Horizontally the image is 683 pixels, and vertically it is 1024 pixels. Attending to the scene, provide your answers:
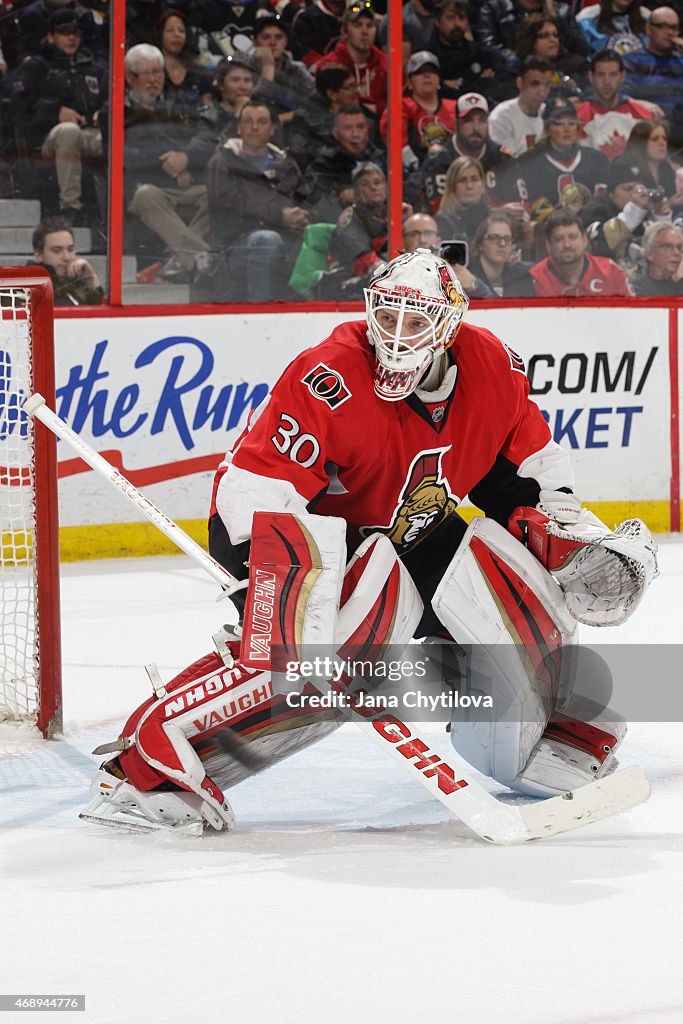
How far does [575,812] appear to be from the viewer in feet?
6.73

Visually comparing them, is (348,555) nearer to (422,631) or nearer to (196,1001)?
(422,631)

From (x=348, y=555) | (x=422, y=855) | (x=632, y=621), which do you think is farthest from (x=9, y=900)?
(x=632, y=621)

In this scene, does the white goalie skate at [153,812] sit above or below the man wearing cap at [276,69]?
below

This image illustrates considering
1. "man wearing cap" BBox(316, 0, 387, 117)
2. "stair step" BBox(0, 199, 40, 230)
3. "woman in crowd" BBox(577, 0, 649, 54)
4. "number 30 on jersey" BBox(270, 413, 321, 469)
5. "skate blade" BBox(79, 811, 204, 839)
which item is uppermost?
"woman in crowd" BBox(577, 0, 649, 54)

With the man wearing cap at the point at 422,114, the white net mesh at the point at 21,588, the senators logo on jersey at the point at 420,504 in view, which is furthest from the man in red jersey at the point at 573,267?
the senators logo on jersey at the point at 420,504

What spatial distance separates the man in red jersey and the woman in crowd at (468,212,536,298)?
0.08 meters

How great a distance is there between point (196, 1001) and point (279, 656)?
61 cm

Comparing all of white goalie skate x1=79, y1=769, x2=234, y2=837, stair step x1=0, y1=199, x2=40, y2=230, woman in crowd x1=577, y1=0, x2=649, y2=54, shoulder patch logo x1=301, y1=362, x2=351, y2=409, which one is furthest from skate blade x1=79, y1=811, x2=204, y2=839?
woman in crowd x1=577, y1=0, x2=649, y2=54

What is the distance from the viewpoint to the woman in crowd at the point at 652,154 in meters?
5.34

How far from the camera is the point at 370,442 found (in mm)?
2184

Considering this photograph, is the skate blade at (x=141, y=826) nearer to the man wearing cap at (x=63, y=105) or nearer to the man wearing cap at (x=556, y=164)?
the man wearing cap at (x=63, y=105)

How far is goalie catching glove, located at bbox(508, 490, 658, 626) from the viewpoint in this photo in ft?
7.22

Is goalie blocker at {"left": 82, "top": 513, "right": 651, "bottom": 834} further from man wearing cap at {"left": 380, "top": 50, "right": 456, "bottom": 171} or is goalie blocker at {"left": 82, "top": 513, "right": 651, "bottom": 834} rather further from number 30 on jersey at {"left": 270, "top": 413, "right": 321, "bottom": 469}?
man wearing cap at {"left": 380, "top": 50, "right": 456, "bottom": 171}

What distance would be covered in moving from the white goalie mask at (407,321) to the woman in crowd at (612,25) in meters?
3.46
